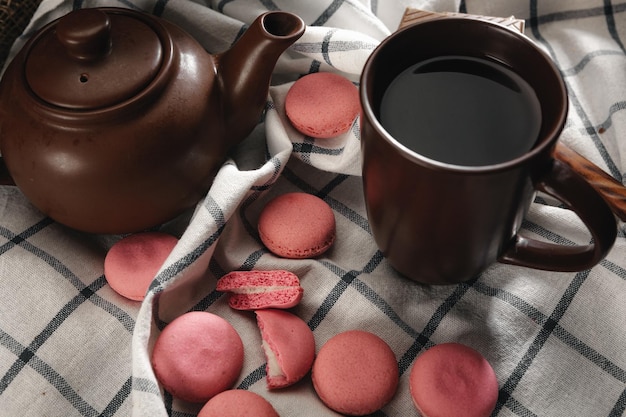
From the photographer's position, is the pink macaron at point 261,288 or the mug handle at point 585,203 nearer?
the mug handle at point 585,203

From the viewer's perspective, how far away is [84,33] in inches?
29.3

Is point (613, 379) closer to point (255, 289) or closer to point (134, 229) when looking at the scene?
point (255, 289)

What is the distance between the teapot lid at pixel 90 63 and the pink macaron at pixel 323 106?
219mm

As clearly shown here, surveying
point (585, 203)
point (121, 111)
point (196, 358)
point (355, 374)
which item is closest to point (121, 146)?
point (121, 111)

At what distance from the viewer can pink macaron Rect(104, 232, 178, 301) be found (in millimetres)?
844

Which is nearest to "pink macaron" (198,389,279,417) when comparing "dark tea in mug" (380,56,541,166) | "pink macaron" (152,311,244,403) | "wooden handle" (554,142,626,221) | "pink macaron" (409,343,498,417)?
"pink macaron" (152,311,244,403)

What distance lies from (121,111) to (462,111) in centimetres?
38

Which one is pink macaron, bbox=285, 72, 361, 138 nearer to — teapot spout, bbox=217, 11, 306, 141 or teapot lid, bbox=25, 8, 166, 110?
teapot spout, bbox=217, 11, 306, 141

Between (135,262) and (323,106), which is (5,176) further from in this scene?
(323,106)

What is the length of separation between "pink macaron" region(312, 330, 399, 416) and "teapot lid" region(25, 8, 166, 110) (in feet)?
1.26

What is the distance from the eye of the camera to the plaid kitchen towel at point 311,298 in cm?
78

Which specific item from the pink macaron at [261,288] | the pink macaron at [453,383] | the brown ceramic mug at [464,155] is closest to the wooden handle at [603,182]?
the brown ceramic mug at [464,155]

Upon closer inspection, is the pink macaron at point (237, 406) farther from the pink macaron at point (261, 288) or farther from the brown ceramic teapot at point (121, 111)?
the brown ceramic teapot at point (121, 111)

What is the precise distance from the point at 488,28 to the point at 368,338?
1.24 ft
